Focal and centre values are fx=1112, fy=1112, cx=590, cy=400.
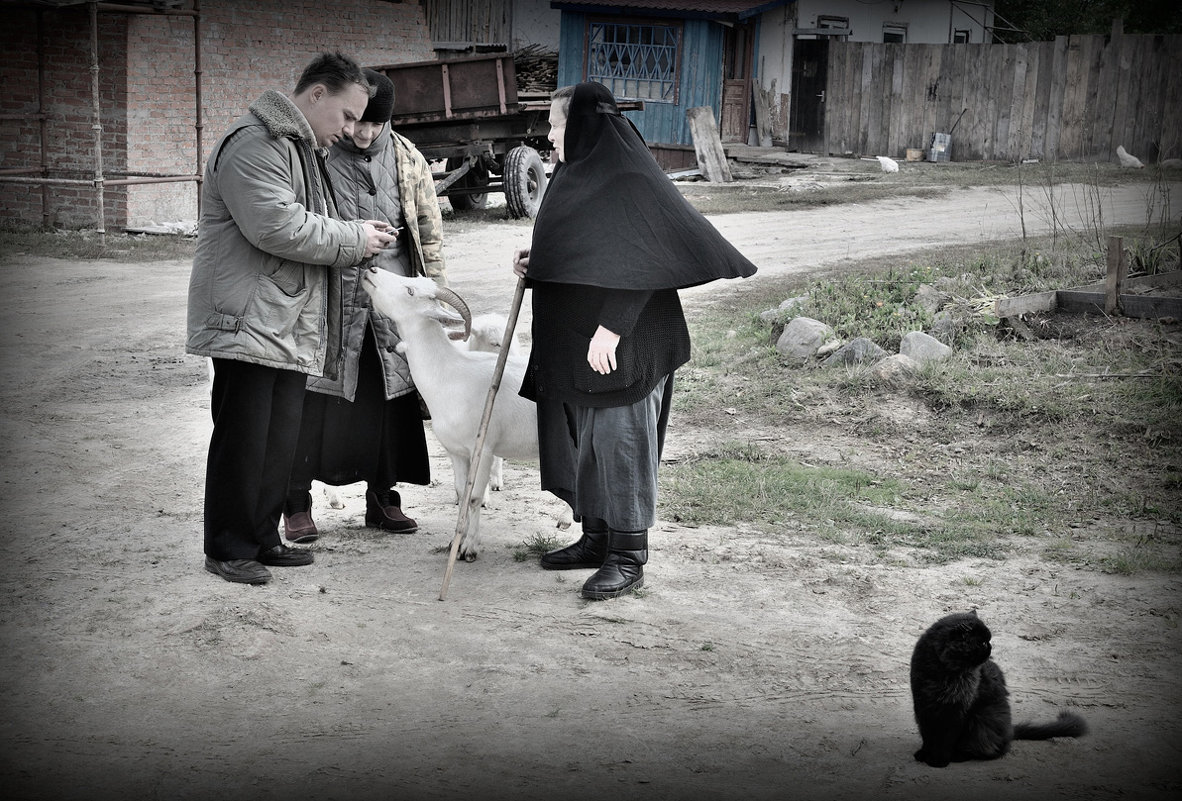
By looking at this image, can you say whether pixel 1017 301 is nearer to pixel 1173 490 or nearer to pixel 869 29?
pixel 1173 490

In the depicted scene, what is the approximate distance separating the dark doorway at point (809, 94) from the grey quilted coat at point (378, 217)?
71.6ft

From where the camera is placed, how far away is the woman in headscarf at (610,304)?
392 cm

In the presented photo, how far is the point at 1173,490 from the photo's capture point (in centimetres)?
548

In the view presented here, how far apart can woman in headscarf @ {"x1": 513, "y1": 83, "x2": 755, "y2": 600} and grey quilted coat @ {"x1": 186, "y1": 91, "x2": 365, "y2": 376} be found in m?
0.80

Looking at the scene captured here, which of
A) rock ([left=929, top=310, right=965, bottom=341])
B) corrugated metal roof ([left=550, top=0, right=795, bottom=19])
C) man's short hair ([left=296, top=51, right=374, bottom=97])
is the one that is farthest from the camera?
corrugated metal roof ([left=550, top=0, right=795, bottom=19])

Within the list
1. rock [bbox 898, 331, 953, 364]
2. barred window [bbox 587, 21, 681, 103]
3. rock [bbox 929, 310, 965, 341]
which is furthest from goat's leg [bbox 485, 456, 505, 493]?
barred window [bbox 587, 21, 681, 103]

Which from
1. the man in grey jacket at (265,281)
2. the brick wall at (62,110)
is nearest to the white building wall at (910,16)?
the brick wall at (62,110)

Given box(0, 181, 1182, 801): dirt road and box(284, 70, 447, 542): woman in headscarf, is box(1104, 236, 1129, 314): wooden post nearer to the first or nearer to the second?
box(0, 181, 1182, 801): dirt road

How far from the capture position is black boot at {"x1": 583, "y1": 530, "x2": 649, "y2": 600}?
420 cm

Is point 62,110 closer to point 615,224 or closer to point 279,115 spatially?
point 279,115

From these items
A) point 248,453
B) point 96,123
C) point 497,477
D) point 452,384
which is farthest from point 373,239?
point 96,123

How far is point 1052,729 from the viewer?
126 inches

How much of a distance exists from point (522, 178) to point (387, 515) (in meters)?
10.9

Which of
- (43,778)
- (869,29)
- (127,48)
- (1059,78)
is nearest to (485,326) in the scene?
(43,778)
